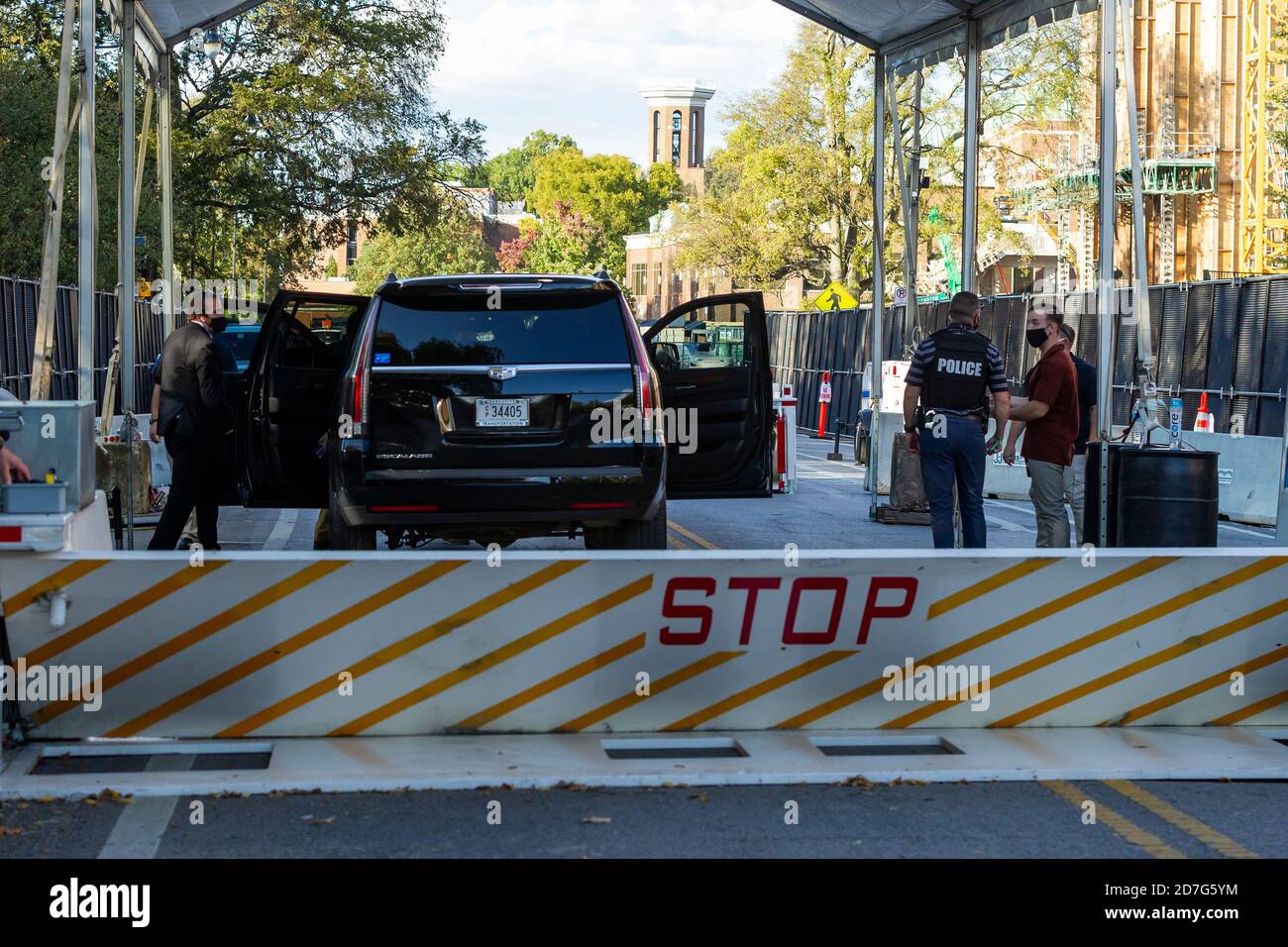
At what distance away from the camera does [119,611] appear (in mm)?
7215

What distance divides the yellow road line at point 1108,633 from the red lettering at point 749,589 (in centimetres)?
77

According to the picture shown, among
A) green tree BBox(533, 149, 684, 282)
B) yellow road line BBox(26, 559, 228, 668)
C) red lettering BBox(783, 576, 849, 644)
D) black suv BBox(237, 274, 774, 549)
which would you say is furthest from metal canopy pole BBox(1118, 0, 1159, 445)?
green tree BBox(533, 149, 684, 282)

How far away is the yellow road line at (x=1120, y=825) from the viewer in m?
6.06

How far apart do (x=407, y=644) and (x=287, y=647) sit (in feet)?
1.66

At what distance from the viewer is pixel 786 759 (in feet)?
23.6

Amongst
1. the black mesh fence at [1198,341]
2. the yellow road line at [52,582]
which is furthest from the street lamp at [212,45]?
the yellow road line at [52,582]

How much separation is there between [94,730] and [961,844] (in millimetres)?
3670

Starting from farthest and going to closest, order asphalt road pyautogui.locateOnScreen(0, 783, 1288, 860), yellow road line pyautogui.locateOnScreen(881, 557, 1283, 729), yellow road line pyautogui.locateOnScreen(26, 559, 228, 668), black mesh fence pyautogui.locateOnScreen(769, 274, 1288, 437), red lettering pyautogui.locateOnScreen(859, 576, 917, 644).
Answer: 1. black mesh fence pyautogui.locateOnScreen(769, 274, 1288, 437)
2. yellow road line pyautogui.locateOnScreen(881, 557, 1283, 729)
3. red lettering pyautogui.locateOnScreen(859, 576, 917, 644)
4. yellow road line pyautogui.locateOnScreen(26, 559, 228, 668)
5. asphalt road pyautogui.locateOnScreen(0, 783, 1288, 860)

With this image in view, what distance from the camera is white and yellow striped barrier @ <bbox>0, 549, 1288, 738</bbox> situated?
7262 millimetres

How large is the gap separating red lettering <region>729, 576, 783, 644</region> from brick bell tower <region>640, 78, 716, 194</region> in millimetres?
181229

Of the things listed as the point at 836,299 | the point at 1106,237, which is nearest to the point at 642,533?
the point at 1106,237

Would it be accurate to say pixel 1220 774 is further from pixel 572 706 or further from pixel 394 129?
pixel 394 129

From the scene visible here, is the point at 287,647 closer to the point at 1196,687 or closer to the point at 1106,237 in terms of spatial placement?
the point at 1196,687

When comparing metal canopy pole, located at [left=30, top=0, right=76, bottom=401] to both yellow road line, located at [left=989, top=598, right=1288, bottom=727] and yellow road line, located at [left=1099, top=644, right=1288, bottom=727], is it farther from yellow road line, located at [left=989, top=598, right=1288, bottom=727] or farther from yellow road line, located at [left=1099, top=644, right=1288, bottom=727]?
yellow road line, located at [left=1099, top=644, right=1288, bottom=727]
